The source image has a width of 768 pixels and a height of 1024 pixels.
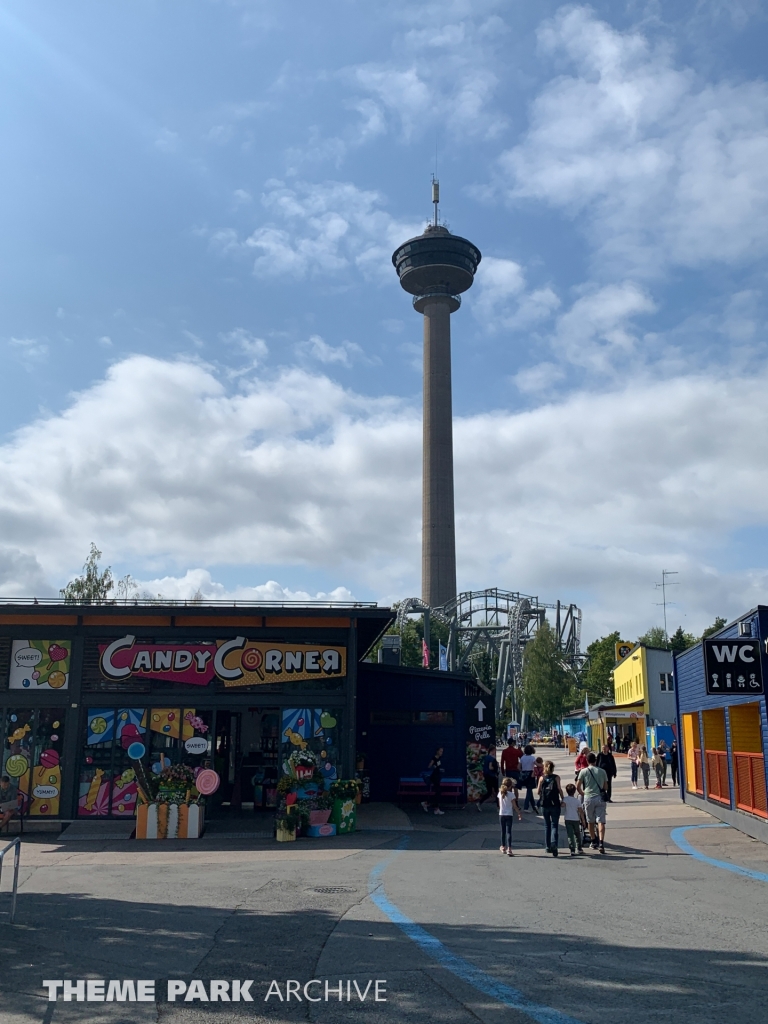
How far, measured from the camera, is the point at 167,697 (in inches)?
831

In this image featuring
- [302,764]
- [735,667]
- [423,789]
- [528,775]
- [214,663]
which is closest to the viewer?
[735,667]

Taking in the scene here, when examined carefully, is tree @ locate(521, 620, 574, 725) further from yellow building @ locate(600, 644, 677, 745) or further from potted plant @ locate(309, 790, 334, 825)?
potted plant @ locate(309, 790, 334, 825)

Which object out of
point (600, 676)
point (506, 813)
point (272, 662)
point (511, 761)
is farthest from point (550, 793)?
point (600, 676)

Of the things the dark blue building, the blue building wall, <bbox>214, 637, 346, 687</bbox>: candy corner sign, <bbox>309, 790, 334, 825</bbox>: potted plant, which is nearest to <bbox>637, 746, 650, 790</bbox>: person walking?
the dark blue building

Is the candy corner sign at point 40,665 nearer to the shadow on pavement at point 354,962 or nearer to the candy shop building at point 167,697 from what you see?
the candy shop building at point 167,697

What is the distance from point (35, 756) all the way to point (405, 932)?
Answer: 14391 millimetres

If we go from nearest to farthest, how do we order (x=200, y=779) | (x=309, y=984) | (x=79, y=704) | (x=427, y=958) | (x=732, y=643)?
(x=309, y=984), (x=427, y=958), (x=732, y=643), (x=200, y=779), (x=79, y=704)

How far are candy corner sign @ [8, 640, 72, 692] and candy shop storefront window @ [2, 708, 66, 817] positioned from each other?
0.62 meters

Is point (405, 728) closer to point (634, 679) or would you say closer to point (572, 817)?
point (572, 817)

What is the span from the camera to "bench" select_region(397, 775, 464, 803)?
2453 cm

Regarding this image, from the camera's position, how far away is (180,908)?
1102 cm

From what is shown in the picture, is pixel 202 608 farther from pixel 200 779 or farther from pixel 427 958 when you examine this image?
pixel 427 958

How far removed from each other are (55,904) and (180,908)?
1705mm

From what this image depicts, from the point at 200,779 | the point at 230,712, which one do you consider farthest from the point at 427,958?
the point at 230,712
